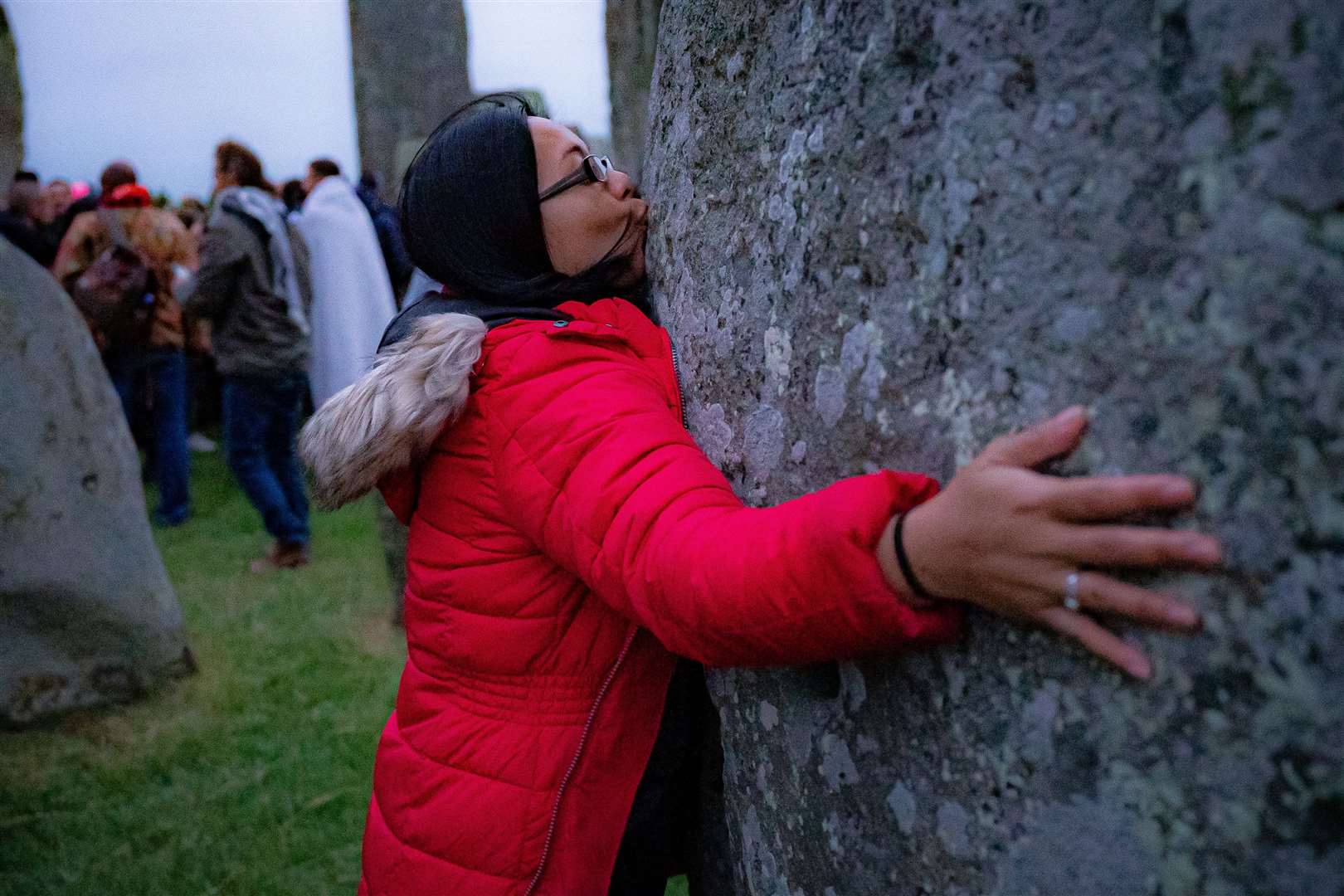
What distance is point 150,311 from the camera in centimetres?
609

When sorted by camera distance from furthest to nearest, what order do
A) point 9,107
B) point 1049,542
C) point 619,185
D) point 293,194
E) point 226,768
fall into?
point 9,107 < point 293,194 < point 226,768 < point 619,185 < point 1049,542

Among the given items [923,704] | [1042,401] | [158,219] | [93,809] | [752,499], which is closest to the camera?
[1042,401]

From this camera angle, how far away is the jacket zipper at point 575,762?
4.58 feet

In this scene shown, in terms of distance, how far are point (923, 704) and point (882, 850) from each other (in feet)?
0.63

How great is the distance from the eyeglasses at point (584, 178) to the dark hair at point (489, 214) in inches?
1.0

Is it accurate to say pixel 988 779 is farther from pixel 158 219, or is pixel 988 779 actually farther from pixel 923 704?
pixel 158 219

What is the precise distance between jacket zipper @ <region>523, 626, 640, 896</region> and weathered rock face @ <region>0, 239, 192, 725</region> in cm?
293

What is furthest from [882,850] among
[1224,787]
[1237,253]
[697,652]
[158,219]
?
[158,219]

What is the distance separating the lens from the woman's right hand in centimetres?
76

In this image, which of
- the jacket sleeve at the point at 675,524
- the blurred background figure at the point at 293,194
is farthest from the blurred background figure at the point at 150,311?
the jacket sleeve at the point at 675,524

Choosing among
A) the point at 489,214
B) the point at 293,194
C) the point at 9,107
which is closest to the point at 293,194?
the point at 293,194

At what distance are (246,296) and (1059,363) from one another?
16.3 feet

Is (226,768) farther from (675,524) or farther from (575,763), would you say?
(675,524)

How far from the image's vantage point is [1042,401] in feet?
2.83
